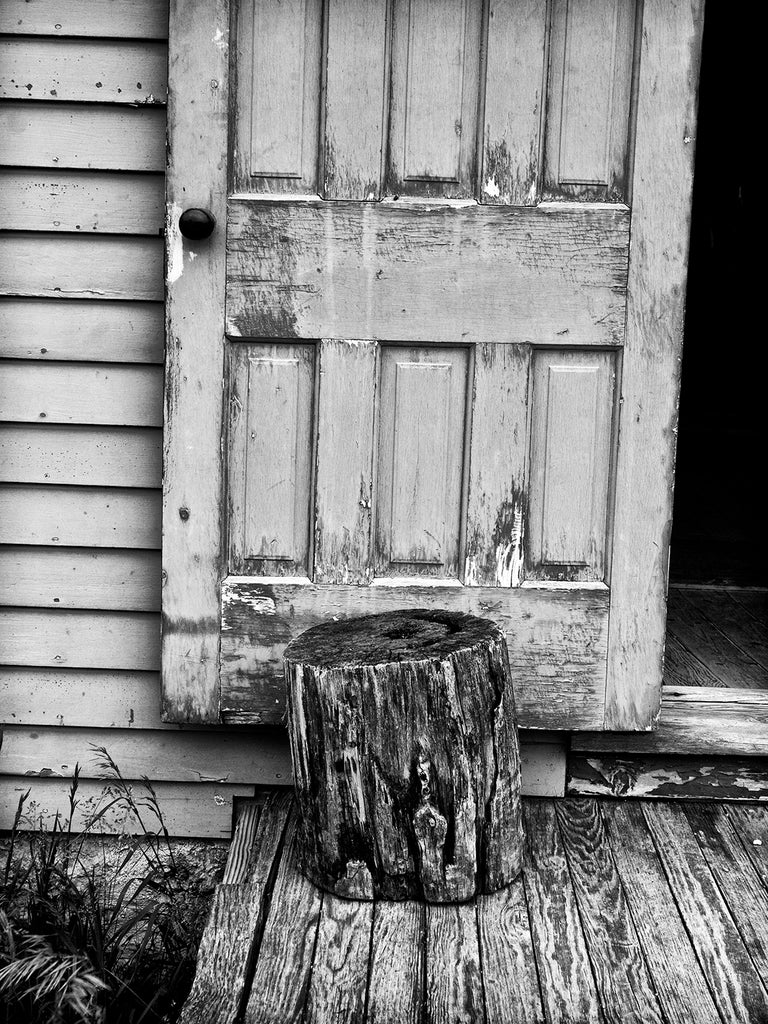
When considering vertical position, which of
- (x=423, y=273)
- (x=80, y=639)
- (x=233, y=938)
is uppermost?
(x=423, y=273)

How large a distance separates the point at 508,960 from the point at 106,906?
1.18 m

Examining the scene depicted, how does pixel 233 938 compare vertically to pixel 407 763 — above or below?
below

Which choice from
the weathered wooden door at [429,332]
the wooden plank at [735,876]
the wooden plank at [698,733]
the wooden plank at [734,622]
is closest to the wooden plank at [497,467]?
the weathered wooden door at [429,332]

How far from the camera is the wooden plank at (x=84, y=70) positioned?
2.51 metres

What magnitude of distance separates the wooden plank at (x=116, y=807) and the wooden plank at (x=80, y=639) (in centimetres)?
31

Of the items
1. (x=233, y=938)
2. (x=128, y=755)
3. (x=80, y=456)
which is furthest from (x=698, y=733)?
(x=80, y=456)

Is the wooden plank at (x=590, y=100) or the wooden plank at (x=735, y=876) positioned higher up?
the wooden plank at (x=590, y=100)

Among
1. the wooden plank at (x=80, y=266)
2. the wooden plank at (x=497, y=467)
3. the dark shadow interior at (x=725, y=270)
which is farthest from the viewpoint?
the dark shadow interior at (x=725, y=270)

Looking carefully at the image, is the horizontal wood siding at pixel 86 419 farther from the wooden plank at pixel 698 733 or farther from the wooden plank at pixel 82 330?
the wooden plank at pixel 698 733

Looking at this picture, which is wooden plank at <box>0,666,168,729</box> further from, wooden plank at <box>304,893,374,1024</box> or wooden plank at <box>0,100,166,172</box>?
wooden plank at <box>0,100,166,172</box>

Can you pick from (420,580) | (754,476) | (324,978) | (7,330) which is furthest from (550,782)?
(754,476)

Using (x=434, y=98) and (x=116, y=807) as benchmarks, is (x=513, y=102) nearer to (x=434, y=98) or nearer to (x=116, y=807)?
(x=434, y=98)

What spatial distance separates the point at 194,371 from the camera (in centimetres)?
247

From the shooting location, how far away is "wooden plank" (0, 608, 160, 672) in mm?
2688
